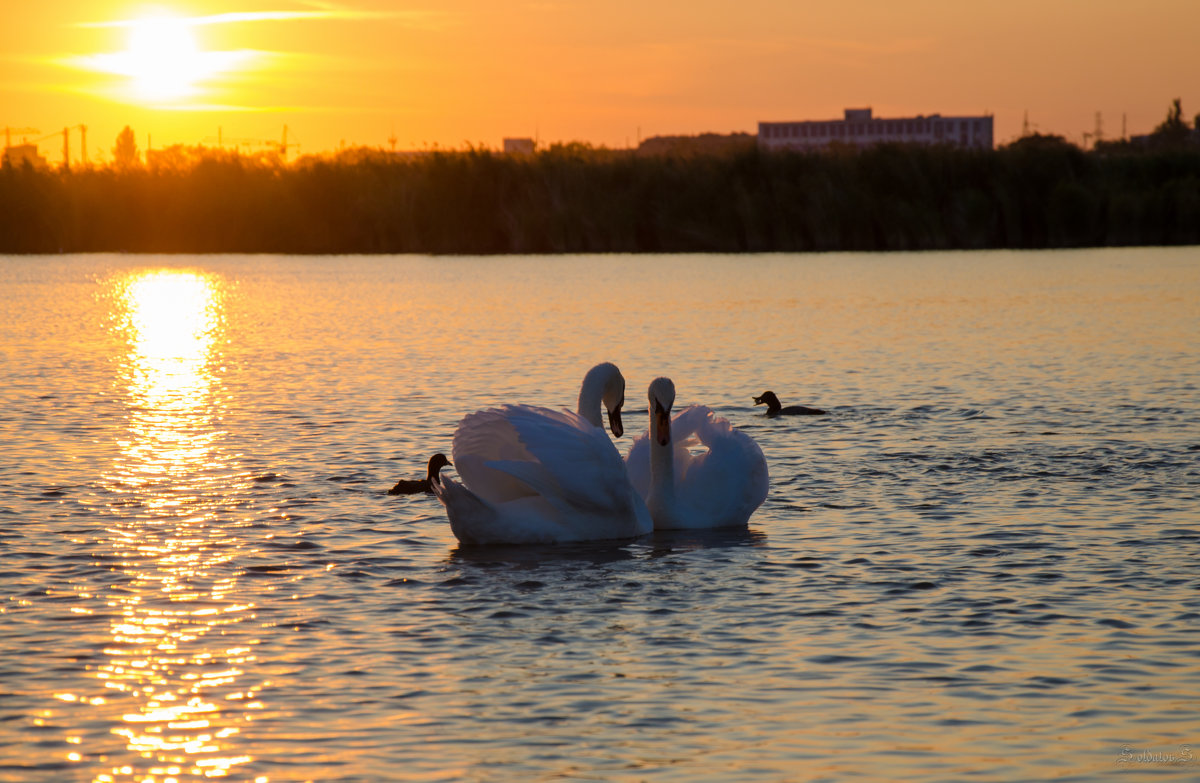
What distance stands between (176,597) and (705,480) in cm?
383

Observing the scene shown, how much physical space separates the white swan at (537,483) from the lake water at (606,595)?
0.18 m

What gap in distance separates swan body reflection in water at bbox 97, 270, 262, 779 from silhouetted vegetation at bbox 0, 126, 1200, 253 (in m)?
38.8

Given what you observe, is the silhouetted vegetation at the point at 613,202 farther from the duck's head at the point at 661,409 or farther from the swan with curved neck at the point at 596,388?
the duck's head at the point at 661,409

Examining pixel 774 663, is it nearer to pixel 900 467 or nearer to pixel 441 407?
pixel 900 467

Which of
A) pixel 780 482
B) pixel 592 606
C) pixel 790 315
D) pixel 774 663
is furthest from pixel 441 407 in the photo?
pixel 790 315

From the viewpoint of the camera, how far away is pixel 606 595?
344 inches

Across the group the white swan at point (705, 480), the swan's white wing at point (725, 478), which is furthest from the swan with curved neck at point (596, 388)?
the swan's white wing at point (725, 478)

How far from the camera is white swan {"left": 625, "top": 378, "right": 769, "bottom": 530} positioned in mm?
10664

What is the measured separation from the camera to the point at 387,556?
9766mm

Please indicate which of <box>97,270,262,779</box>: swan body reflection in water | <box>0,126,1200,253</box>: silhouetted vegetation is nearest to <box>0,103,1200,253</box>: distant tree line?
<box>0,126,1200,253</box>: silhouetted vegetation

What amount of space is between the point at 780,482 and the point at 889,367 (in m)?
9.51

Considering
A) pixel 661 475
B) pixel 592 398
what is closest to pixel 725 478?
pixel 661 475

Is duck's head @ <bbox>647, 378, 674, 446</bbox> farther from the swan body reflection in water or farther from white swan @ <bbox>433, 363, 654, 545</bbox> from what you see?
the swan body reflection in water

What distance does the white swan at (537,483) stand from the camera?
32.3 feet
